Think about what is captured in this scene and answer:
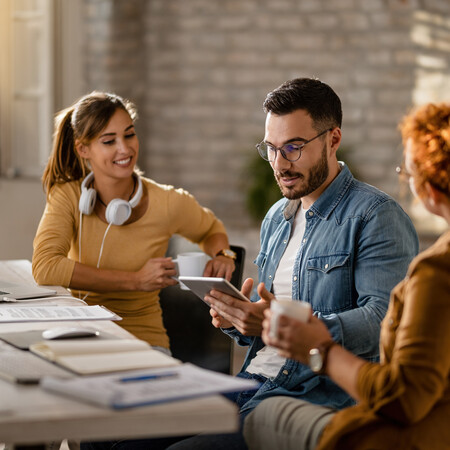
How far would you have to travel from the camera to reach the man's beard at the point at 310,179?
189 centimetres

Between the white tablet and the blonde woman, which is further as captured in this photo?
the blonde woman

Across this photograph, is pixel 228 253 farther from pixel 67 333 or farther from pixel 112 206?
pixel 67 333

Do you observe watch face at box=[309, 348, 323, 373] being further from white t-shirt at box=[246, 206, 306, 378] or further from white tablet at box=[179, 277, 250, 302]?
white t-shirt at box=[246, 206, 306, 378]

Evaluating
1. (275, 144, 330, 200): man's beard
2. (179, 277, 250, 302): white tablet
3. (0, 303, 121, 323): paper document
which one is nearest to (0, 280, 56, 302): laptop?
(0, 303, 121, 323): paper document

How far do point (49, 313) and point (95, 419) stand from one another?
80 centimetres

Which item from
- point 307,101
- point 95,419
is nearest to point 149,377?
point 95,419

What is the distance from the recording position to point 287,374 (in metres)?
1.73

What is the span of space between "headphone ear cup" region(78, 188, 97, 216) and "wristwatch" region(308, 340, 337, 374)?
1.29 m

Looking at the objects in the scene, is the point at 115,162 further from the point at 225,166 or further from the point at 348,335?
the point at 225,166

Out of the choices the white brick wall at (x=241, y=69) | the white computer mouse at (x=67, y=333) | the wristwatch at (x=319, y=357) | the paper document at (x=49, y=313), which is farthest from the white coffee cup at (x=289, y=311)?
the white brick wall at (x=241, y=69)

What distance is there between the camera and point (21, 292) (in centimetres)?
210

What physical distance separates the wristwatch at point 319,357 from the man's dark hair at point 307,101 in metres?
0.77

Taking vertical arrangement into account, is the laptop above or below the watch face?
below

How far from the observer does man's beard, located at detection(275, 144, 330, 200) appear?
1892mm
